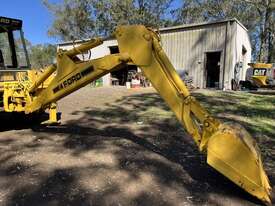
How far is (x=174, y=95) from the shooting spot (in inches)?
177

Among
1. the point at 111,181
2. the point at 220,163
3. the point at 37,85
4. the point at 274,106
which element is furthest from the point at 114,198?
the point at 274,106

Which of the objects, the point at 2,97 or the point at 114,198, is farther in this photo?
the point at 2,97

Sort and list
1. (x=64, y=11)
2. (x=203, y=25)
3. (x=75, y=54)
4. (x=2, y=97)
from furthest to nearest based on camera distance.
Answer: (x=64, y=11)
(x=203, y=25)
(x=2, y=97)
(x=75, y=54)

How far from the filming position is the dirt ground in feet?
13.8

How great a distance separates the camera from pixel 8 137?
7043mm

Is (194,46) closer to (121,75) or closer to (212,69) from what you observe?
(212,69)

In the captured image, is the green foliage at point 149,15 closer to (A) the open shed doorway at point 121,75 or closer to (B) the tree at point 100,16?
(B) the tree at point 100,16

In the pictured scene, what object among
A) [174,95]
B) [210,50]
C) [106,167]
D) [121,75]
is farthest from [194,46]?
[174,95]

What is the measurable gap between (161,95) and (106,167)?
150 cm

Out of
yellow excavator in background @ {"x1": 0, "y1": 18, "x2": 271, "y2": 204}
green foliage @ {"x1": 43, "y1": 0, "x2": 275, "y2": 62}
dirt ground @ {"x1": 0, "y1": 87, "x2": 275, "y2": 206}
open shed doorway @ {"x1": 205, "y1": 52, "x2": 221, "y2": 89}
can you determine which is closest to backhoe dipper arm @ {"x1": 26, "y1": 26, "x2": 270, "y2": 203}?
yellow excavator in background @ {"x1": 0, "y1": 18, "x2": 271, "y2": 204}

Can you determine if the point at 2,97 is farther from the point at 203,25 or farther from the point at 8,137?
the point at 203,25

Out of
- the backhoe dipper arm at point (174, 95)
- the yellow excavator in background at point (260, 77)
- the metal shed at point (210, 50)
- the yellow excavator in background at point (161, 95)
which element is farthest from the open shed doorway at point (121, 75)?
the backhoe dipper arm at point (174, 95)

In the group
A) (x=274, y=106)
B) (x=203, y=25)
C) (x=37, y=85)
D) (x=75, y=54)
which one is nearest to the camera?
(x=75, y=54)

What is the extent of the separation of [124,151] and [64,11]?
117ft
